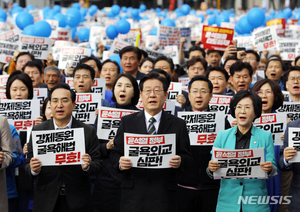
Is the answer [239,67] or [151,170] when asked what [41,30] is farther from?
[151,170]

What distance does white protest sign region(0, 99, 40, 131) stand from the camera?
5.62 meters

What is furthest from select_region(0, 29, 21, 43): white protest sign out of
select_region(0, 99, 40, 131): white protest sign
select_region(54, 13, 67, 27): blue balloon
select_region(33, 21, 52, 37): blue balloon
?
select_region(0, 99, 40, 131): white protest sign

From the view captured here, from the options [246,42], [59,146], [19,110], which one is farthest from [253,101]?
[246,42]

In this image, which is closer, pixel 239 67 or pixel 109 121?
pixel 109 121

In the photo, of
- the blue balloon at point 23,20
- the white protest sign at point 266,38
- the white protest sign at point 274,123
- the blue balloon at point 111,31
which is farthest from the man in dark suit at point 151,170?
the blue balloon at point 23,20

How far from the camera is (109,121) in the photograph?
503 cm

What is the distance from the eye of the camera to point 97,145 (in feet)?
13.7

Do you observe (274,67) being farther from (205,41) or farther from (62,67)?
(62,67)

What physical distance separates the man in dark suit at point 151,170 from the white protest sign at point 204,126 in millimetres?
791

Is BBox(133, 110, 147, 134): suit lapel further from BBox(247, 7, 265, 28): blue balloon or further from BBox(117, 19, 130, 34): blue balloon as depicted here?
BBox(247, 7, 265, 28): blue balloon

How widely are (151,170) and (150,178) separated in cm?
7

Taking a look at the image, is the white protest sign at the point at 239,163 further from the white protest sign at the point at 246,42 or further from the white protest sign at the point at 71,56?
the white protest sign at the point at 246,42

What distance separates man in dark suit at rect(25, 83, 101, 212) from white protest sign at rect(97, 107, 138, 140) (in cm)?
81

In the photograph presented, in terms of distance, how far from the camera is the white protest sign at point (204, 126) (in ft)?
15.7
